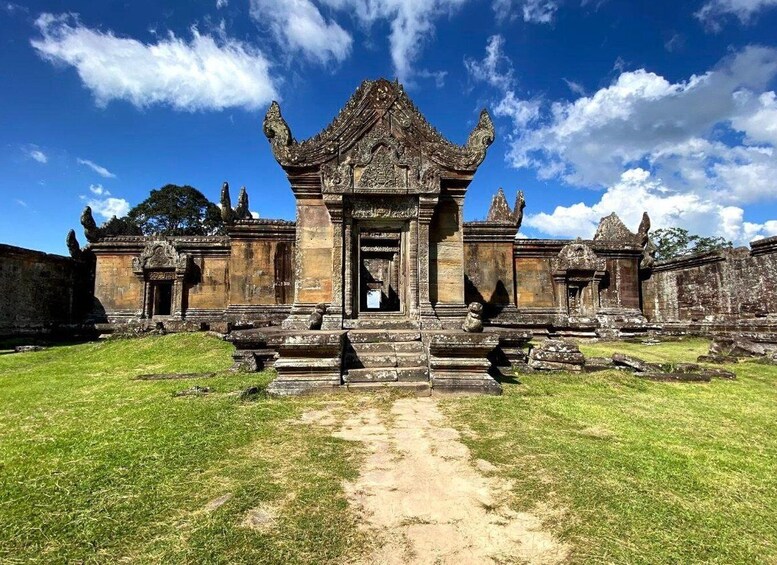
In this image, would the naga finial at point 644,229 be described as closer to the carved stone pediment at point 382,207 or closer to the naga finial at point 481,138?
the naga finial at point 481,138

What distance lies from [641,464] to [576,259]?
15296 millimetres

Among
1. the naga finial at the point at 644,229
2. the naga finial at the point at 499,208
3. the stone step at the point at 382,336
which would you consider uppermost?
the naga finial at the point at 499,208

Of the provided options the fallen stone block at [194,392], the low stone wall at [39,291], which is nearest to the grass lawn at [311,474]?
the fallen stone block at [194,392]

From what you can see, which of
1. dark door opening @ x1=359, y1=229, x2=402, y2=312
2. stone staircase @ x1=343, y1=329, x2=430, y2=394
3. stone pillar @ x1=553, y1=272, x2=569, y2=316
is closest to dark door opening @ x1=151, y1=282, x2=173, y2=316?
dark door opening @ x1=359, y1=229, x2=402, y2=312

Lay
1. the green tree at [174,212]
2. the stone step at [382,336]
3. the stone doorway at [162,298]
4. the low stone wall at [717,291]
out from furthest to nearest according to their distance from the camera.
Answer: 1. the green tree at [174,212]
2. the stone doorway at [162,298]
3. the low stone wall at [717,291]
4. the stone step at [382,336]

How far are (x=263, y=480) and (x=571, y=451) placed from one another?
295cm

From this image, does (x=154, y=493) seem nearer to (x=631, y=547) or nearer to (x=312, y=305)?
(x=631, y=547)

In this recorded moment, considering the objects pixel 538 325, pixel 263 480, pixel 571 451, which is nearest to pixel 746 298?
pixel 538 325

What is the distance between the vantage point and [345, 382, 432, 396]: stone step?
268 inches

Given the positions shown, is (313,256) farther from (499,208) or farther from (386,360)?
(499,208)

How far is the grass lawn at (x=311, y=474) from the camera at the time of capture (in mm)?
2488

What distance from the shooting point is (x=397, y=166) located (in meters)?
9.54

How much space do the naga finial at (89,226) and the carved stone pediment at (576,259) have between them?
21.2 m

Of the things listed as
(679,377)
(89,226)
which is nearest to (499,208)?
(679,377)
